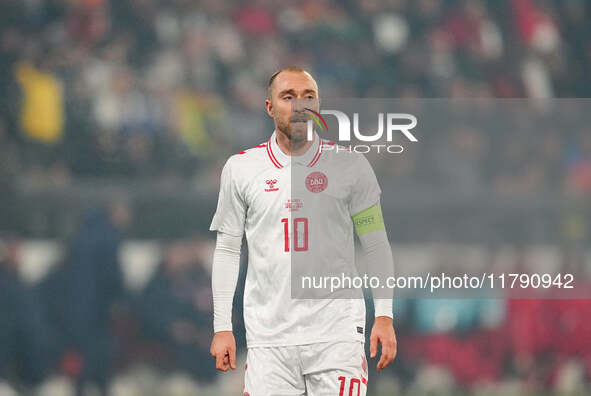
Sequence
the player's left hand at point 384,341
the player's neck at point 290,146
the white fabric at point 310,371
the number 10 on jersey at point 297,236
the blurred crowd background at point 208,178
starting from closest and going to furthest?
the player's left hand at point 384,341
the white fabric at point 310,371
the number 10 on jersey at point 297,236
the player's neck at point 290,146
the blurred crowd background at point 208,178

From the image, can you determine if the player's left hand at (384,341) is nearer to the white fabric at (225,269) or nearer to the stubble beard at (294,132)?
the white fabric at (225,269)

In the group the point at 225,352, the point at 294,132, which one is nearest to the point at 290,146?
the point at 294,132

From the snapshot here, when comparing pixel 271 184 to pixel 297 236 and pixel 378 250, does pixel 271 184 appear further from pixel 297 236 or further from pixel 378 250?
pixel 378 250

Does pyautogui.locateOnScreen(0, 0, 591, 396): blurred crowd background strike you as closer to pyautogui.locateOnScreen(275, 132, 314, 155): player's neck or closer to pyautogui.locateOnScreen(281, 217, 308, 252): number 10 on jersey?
pyautogui.locateOnScreen(275, 132, 314, 155): player's neck

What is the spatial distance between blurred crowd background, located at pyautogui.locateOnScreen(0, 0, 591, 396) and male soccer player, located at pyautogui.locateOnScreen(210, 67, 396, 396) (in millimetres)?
1065

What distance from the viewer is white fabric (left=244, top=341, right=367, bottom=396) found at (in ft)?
13.1

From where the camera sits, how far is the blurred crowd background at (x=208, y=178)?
602 centimetres

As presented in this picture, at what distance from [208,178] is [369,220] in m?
5.06

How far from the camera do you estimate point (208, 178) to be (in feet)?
29.8

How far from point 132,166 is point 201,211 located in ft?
3.04

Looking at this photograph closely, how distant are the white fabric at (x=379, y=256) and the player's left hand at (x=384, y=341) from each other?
67mm

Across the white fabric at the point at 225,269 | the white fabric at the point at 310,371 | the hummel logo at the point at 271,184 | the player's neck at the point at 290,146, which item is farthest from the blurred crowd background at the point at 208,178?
the white fabric at the point at 310,371

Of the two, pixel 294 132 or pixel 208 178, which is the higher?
pixel 208 178

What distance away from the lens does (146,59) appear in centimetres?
1059
